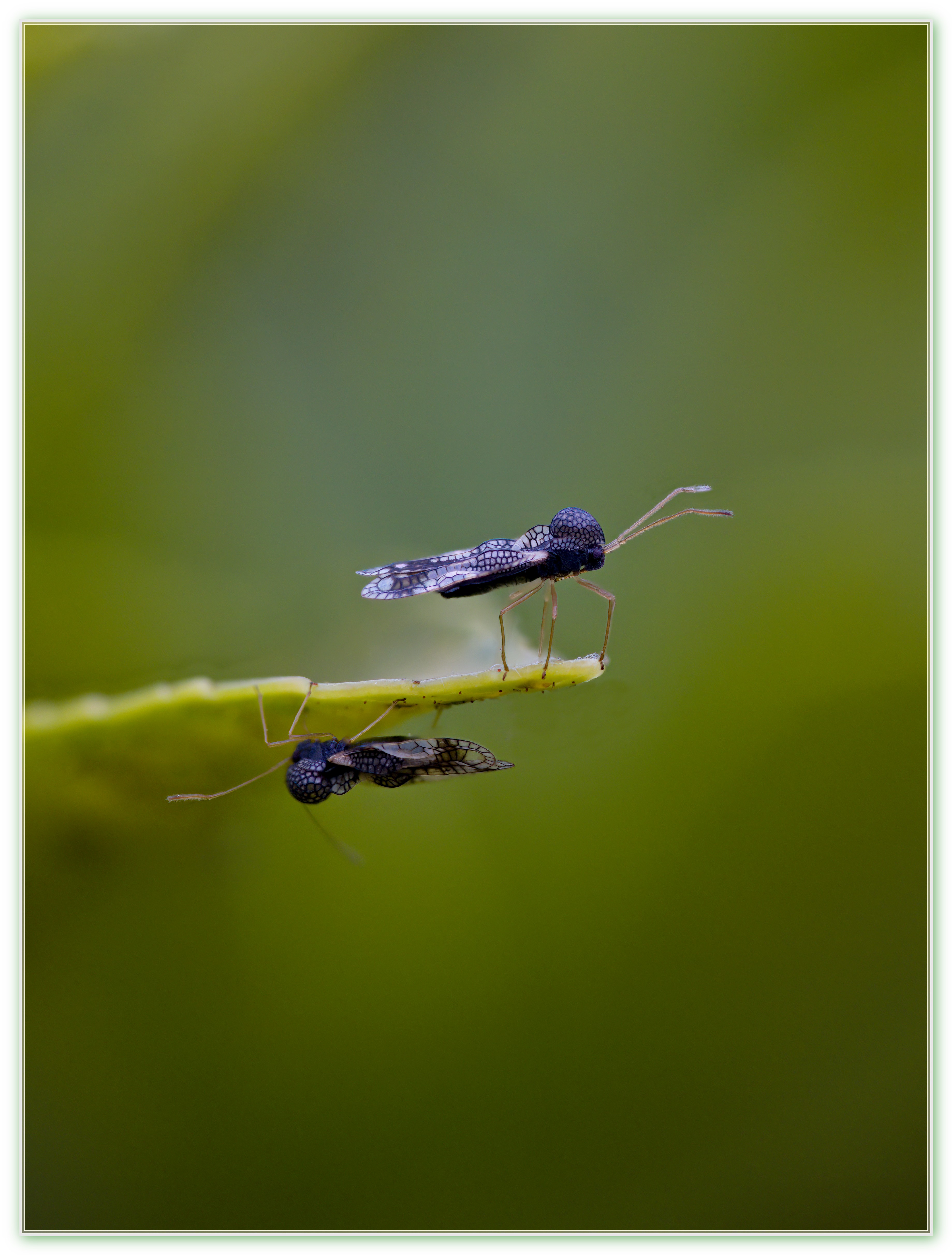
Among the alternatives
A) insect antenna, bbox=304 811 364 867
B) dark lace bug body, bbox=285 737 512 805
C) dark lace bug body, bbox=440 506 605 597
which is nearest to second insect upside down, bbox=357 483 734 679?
dark lace bug body, bbox=440 506 605 597

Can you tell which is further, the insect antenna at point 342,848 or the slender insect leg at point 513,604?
the insect antenna at point 342,848

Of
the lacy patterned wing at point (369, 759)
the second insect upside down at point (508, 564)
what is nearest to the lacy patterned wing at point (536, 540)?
the second insect upside down at point (508, 564)

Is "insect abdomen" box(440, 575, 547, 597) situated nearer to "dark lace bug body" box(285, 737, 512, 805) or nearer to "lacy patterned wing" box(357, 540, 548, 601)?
"lacy patterned wing" box(357, 540, 548, 601)

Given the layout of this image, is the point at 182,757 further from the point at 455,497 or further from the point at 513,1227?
the point at 513,1227

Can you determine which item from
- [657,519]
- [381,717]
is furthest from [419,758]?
[657,519]

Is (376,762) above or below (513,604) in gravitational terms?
below

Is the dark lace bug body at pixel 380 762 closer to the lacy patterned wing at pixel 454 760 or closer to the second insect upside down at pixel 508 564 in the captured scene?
the lacy patterned wing at pixel 454 760

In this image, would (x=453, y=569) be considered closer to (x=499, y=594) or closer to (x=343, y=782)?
(x=499, y=594)
